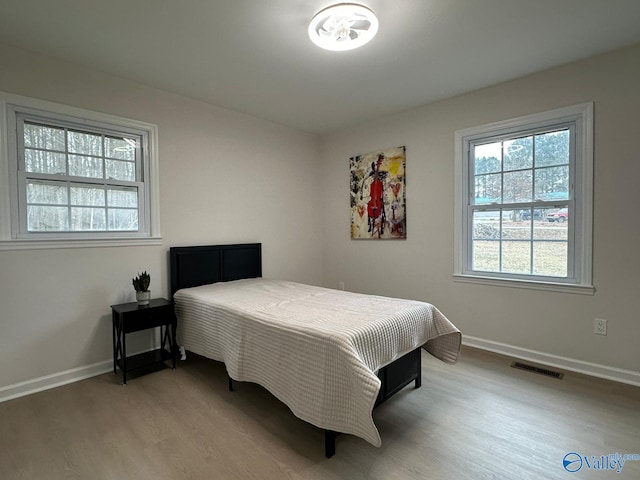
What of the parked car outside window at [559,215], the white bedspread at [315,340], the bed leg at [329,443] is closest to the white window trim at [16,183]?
the white bedspread at [315,340]

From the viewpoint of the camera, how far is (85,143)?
2.59 m

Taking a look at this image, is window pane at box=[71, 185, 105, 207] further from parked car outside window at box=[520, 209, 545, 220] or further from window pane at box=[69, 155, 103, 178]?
parked car outside window at box=[520, 209, 545, 220]

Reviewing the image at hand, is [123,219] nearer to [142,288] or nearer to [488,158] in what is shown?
[142,288]

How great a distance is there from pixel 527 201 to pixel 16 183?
412 cm

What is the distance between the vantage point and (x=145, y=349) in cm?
287

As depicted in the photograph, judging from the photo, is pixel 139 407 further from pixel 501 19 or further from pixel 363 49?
pixel 501 19

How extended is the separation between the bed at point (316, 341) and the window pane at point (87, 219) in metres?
0.63

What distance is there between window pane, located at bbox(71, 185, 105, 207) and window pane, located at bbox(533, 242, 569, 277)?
12.6ft

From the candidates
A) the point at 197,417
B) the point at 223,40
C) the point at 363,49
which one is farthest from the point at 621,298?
the point at 223,40

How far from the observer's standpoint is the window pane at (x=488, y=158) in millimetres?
2977

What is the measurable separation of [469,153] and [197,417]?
3.24 metres

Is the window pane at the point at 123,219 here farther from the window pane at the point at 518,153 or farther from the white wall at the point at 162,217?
the window pane at the point at 518,153

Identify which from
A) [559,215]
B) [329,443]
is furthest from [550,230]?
[329,443]

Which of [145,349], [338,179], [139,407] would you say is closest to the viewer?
[139,407]
